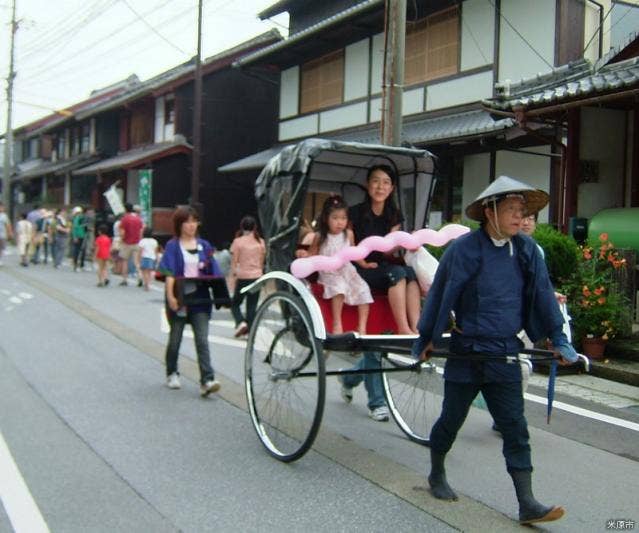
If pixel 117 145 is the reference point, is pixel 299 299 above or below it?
below

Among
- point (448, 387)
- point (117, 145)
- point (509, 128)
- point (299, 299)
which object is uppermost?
point (117, 145)

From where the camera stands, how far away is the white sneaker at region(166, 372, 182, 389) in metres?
7.12

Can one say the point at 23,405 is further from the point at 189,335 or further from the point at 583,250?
the point at 583,250

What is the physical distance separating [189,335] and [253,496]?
6323 millimetres

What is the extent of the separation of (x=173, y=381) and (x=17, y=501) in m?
2.96

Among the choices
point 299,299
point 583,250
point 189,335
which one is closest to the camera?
point 299,299

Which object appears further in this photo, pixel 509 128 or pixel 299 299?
pixel 509 128

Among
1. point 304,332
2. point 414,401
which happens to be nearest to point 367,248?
point 304,332

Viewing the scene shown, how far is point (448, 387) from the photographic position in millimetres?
4113

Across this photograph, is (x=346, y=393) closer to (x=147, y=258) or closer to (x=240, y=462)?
(x=240, y=462)

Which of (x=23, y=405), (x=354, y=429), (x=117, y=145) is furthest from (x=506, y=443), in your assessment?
(x=117, y=145)

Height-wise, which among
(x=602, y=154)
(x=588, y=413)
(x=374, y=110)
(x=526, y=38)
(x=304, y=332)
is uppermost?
(x=526, y=38)

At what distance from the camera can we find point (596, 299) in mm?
8375

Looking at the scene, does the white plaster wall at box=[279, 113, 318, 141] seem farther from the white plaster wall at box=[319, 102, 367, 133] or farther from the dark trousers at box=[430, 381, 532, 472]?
the dark trousers at box=[430, 381, 532, 472]
